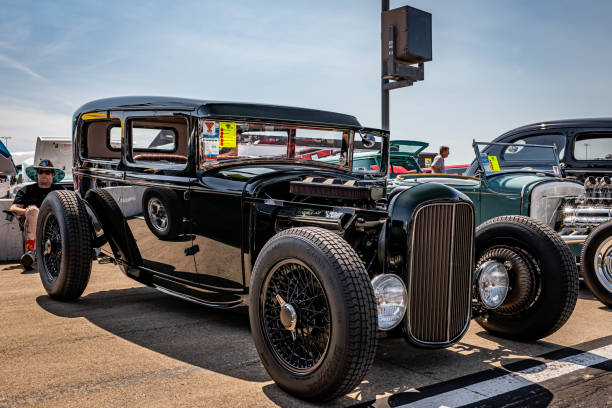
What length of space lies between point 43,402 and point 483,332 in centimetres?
296

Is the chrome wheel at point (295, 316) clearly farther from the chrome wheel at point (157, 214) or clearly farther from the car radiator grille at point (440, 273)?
the chrome wheel at point (157, 214)

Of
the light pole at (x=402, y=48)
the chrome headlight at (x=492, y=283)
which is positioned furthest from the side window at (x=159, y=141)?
the light pole at (x=402, y=48)

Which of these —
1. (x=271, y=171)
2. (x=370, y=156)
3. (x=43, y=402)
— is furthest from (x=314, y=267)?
(x=370, y=156)

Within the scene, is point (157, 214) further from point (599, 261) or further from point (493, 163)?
point (493, 163)

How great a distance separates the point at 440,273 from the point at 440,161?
24.8 ft

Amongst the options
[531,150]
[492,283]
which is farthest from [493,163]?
[492,283]

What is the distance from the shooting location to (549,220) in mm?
5949

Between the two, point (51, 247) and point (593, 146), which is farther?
point (593, 146)

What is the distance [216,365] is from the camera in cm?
316

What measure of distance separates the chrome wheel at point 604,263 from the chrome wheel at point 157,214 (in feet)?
12.8

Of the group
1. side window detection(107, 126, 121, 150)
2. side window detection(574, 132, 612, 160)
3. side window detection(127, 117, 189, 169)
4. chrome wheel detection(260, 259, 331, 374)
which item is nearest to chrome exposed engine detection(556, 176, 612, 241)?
side window detection(574, 132, 612, 160)

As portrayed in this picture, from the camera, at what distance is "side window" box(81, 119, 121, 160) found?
5027 mm

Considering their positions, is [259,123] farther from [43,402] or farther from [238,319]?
[43,402]

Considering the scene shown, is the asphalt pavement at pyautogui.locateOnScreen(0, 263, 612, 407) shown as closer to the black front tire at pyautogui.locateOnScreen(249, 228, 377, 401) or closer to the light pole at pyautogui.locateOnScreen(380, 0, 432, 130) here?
the black front tire at pyautogui.locateOnScreen(249, 228, 377, 401)
